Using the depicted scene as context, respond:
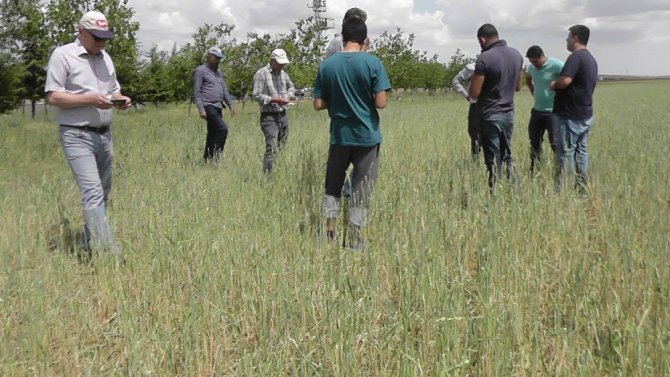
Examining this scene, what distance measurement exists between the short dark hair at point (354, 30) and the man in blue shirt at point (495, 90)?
1557 mm

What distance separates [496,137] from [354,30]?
2.13 m

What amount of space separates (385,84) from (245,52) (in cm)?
2872

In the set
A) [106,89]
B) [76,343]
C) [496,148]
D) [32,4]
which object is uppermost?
[32,4]

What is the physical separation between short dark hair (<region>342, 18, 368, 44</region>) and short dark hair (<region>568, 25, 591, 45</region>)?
2.70m

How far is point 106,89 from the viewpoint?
380 cm

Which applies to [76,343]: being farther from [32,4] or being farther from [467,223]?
[32,4]

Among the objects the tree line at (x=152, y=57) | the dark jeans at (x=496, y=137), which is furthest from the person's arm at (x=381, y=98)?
the tree line at (x=152, y=57)

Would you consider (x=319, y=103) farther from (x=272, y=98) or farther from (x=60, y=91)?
(x=272, y=98)

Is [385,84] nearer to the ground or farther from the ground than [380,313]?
farther from the ground

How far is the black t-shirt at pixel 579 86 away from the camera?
5.24m

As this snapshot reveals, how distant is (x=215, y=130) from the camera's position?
7.68m

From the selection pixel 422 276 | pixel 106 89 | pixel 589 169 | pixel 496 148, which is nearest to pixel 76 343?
pixel 422 276

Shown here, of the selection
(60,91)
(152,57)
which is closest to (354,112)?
(60,91)

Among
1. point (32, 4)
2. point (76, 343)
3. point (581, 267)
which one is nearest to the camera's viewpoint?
point (76, 343)
